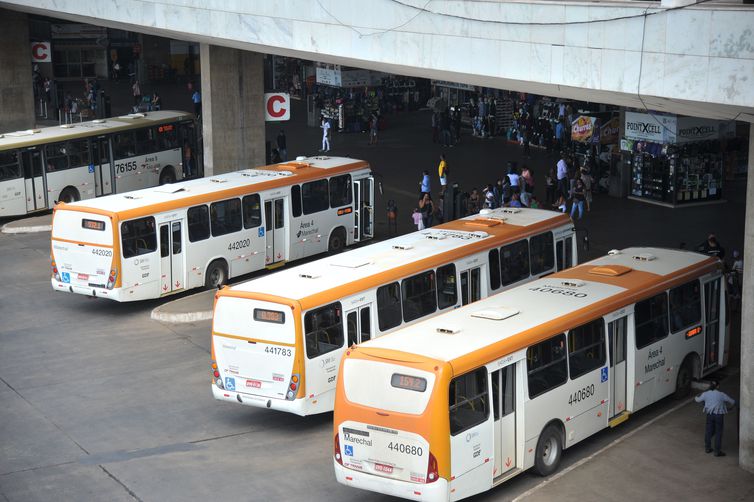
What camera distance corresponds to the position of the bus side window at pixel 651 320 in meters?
18.1

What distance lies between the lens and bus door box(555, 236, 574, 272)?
23594 mm

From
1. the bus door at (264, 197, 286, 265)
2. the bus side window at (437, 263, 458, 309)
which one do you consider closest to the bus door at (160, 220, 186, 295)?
the bus door at (264, 197, 286, 265)

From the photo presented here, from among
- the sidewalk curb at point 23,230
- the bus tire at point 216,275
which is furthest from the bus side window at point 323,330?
the sidewalk curb at point 23,230

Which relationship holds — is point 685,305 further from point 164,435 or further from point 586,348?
point 164,435

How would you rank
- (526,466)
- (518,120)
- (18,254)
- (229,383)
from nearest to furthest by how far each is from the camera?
(526,466) → (229,383) → (18,254) → (518,120)

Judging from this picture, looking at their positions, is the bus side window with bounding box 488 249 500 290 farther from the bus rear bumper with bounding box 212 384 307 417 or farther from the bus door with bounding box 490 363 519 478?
the bus door with bounding box 490 363 519 478

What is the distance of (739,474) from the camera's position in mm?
16406

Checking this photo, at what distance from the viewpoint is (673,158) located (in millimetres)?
34219

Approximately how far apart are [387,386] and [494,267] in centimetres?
767

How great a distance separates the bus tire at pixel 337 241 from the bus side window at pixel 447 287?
29.0 feet

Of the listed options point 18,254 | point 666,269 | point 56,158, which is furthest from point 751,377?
point 56,158

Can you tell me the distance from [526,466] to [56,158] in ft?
73.7

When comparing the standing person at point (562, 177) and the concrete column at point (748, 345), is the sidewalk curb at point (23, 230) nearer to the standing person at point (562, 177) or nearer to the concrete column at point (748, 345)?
the standing person at point (562, 177)

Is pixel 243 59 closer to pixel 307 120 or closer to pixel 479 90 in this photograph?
pixel 479 90
